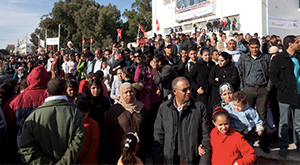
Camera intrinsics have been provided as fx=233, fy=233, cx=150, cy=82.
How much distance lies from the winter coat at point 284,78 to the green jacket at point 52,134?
3.55 m

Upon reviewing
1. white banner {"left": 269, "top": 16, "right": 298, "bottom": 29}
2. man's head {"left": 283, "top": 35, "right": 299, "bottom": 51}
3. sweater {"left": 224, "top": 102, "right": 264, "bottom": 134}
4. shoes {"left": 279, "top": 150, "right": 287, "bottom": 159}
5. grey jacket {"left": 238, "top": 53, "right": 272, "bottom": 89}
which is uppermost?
white banner {"left": 269, "top": 16, "right": 298, "bottom": 29}

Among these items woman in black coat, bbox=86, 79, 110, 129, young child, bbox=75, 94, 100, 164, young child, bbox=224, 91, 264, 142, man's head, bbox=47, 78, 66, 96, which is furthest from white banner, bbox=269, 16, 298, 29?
man's head, bbox=47, 78, 66, 96

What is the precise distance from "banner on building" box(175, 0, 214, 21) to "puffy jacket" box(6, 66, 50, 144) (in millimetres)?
29549

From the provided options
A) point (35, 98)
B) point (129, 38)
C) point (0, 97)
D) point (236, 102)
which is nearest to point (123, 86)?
point (35, 98)

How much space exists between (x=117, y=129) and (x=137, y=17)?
42365 mm

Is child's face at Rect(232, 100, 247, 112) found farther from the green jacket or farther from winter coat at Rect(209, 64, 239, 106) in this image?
the green jacket

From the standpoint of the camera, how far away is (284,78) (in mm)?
4246

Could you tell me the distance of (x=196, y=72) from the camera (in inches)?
206

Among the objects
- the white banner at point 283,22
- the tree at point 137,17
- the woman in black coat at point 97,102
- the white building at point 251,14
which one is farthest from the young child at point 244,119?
the tree at point 137,17

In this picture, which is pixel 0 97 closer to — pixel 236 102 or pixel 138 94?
pixel 138 94

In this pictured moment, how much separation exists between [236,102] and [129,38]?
39.6m

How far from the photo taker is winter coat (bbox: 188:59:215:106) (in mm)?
5109

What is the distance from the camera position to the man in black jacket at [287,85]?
4160mm

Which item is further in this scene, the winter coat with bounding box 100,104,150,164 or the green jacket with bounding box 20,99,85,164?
Result: the winter coat with bounding box 100,104,150,164
